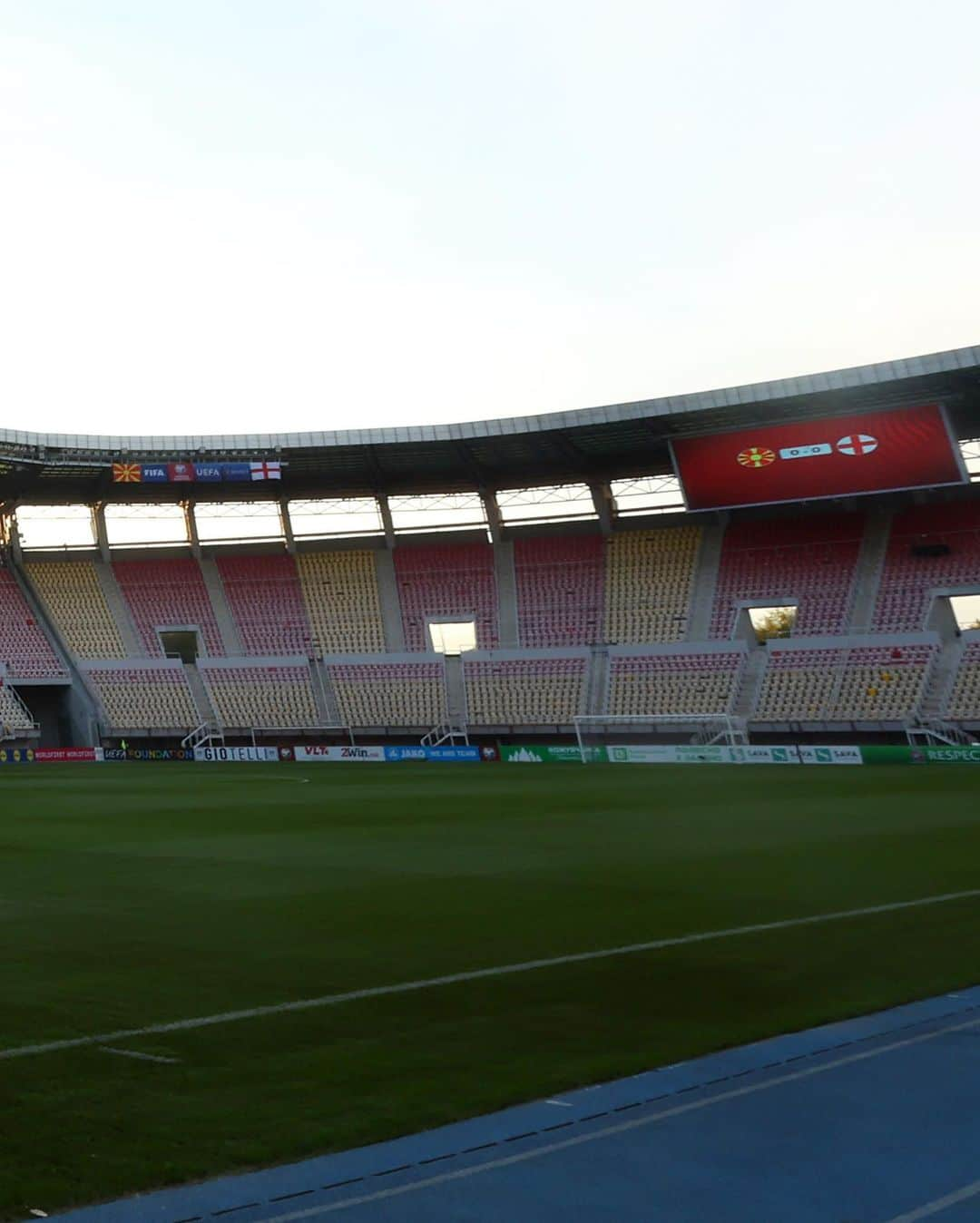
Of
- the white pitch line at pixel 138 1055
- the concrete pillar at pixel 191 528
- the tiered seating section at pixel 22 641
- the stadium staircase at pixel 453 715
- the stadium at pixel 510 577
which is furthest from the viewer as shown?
the concrete pillar at pixel 191 528

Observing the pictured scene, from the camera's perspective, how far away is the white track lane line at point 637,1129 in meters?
5.97

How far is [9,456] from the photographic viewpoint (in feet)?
216

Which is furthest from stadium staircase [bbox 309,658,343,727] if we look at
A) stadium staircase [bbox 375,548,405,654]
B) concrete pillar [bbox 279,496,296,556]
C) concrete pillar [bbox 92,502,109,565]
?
concrete pillar [bbox 92,502,109,565]

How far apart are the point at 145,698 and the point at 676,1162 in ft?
229

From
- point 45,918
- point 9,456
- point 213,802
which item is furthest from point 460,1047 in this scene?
point 9,456

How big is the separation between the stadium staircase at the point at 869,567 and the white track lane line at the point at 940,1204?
5901 cm

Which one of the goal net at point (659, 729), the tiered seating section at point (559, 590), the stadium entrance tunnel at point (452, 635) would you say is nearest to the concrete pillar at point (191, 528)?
the stadium entrance tunnel at point (452, 635)

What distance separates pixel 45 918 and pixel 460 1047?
7.83 metres

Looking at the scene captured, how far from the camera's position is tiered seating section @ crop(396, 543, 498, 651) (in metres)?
73.3

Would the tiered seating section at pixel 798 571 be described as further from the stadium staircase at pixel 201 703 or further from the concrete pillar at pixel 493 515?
the stadium staircase at pixel 201 703

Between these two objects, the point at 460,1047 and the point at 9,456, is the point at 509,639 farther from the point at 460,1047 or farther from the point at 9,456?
the point at 460,1047

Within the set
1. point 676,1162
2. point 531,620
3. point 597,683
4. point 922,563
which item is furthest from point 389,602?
point 676,1162

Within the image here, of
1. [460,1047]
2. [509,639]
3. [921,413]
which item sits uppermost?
[921,413]

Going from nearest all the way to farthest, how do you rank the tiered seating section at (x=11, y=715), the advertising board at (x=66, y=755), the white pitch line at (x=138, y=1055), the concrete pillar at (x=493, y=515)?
the white pitch line at (x=138, y=1055), the tiered seating section at (x=11, y=715), the advertising board at (x=66, y=755), the concrete pillar at (x=493, y=515)
